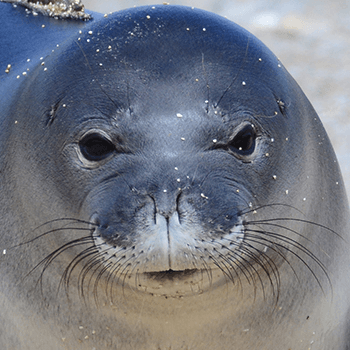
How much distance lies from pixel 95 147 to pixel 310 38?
217 inches

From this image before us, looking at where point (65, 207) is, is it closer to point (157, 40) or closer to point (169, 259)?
Result: point (169, 259)

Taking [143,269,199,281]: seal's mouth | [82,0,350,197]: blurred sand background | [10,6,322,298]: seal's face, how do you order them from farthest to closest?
[82,0,350,197]: blurred sand background
[143,269,199,281]: seal's mouth
[10,6,322,298]: seal's face

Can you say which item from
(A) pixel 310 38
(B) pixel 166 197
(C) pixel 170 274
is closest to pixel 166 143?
(B) pixel 166 197

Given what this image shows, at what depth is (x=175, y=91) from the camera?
2.04 metres

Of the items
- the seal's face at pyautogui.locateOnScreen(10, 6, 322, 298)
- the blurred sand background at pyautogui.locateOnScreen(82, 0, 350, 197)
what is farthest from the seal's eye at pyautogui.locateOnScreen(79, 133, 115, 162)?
the blurred sand background at pyautogui.locateOnScreen(82, 0, 350, 197)

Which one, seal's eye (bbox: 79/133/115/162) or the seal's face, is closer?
the seal's face

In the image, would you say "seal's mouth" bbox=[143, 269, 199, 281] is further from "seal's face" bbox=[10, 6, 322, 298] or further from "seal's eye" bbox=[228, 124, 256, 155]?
"seal's eye" bbox=[228, 124, 256, 155]

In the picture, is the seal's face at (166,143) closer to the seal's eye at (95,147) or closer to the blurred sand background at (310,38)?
the seal's eye at (95,147)

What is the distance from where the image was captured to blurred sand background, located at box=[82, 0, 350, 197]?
592 centimetres

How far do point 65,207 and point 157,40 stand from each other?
639mm

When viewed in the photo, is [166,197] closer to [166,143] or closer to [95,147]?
[166,143]

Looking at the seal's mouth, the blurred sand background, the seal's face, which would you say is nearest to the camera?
the seal's face

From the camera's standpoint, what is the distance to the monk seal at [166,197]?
1.91m

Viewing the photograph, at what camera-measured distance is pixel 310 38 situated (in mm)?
7102
